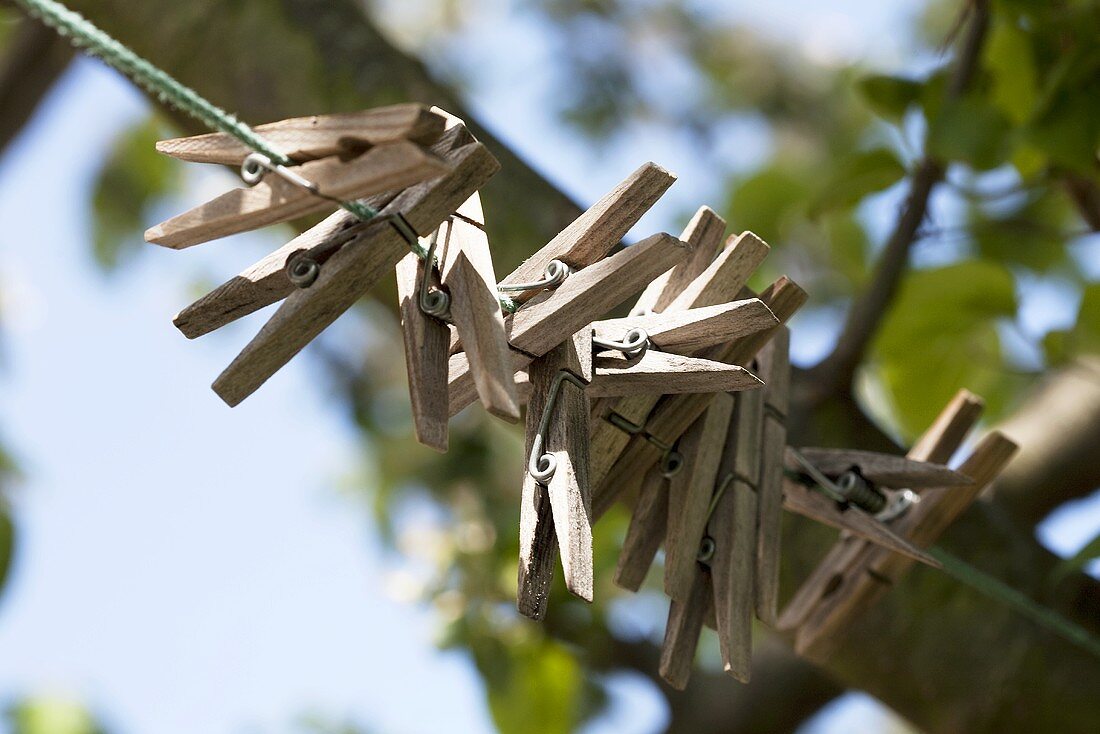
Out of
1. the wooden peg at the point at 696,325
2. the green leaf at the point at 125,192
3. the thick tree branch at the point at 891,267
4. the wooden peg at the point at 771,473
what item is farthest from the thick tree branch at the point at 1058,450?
the green leaf at the point at 125,192

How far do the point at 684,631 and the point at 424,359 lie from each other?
0.54 feet

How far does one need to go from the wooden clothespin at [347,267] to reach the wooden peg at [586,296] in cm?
4

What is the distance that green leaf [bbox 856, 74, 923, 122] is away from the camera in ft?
2.54

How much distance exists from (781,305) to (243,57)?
0.42 meters

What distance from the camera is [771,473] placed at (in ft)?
1.62

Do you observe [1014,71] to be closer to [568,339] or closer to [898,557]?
[898,557]

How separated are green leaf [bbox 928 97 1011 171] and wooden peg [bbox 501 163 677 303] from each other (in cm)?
39

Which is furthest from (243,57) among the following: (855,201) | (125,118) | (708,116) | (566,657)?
(708,116)

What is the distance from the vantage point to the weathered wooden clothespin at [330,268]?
33 centimetres

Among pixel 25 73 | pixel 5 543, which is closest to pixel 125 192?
pixel 25 73

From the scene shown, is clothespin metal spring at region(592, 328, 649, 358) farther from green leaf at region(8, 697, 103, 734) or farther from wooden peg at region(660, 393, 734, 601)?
green leaf at region(8, 697, 103, 734)

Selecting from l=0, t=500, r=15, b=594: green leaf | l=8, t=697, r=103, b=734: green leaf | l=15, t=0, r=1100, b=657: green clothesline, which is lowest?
l=8, t=697, r=103, b=734: green leaf

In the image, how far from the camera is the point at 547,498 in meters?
0.36

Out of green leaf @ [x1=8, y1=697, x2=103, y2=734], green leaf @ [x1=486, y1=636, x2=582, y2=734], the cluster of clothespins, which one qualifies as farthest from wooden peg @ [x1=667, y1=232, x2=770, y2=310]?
green leaf @ [x1=8, y1=697, x2=103, y2=734]
